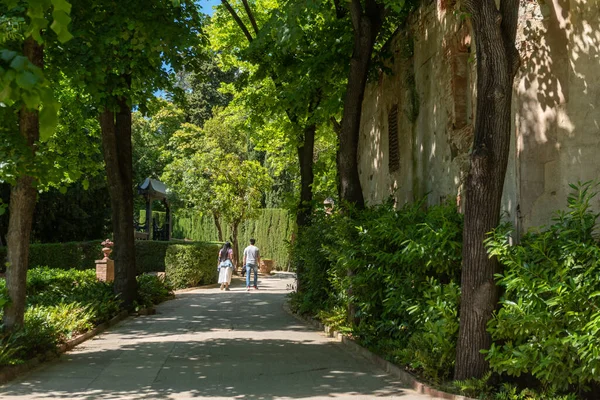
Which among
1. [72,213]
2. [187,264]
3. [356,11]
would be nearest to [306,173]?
[356,11]

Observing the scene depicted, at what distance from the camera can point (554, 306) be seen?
7168 millimetres

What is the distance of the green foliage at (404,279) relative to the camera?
29.5ft

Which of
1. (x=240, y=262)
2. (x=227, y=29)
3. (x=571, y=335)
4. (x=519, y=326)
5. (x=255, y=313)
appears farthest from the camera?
(x=240, y=262)

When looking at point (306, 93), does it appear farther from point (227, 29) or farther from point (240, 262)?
point (240, 262)

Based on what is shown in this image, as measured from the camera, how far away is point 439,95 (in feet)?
42.5

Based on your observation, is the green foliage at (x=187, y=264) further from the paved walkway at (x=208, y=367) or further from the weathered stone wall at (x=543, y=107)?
the weathered stone wall at (x=543, y=107)

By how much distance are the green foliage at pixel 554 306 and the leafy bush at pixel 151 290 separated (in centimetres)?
1328

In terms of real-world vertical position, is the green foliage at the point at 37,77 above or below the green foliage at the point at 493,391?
above

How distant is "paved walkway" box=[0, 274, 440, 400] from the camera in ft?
28.6

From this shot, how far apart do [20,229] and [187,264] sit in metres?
18.9

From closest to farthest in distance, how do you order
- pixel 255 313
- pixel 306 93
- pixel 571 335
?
pixel 571 335 → pixel 306 93 → pixel 255 313

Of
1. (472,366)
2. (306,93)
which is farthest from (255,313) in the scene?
(472,366)

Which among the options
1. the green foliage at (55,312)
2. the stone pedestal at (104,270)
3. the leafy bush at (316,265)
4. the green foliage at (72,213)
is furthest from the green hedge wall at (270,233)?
the leafy bush at (316,265)

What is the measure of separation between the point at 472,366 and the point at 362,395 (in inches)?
51.6
